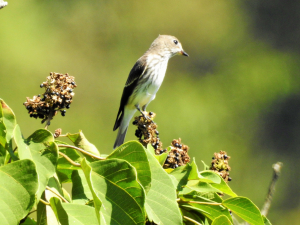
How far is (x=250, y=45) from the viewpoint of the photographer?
331 inches

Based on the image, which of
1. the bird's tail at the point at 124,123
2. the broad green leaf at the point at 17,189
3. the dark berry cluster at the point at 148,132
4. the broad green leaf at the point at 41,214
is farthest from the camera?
the bird's tail at the point at 124,123

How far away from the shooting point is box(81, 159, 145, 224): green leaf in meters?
0.85

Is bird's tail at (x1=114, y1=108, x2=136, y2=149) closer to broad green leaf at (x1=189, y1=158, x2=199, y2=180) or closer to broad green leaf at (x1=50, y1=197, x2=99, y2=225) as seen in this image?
broad green leaf at (x1=189, y1=158, x2=199, y2=180)

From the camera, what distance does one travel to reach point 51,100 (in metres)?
1.23

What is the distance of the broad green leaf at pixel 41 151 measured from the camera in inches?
34.2

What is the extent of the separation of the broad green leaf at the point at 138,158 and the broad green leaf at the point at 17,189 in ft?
0.74

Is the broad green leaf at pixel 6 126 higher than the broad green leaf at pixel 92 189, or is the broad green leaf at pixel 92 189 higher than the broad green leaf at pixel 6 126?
the broad green leaf at pixel 6 126

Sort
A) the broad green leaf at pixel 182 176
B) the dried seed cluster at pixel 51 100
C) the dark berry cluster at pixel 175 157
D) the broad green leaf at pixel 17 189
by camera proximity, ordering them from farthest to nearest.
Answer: the dark berry cluster at pixel 175 157
the dried seed cluster at pixel 51 100
the broad green leaf at pixel 182 176
the broad green leaf at pixel 17 189

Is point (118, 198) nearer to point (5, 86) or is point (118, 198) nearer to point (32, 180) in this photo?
point (32, 180)

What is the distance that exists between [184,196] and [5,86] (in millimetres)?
5388

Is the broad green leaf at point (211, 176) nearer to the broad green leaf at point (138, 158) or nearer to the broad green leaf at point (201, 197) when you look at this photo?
the broad green leaf at point (201, 197)

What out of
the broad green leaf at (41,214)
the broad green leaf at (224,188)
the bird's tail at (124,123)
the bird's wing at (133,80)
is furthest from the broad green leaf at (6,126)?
the bird's tail at (124,123)

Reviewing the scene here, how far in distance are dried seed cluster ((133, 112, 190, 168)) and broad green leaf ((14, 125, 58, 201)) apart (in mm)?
609

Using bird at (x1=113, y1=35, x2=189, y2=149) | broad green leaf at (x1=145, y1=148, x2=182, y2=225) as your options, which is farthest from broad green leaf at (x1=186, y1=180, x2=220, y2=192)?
bird at (x1=113, y1=35, x2=189, y2=149)
